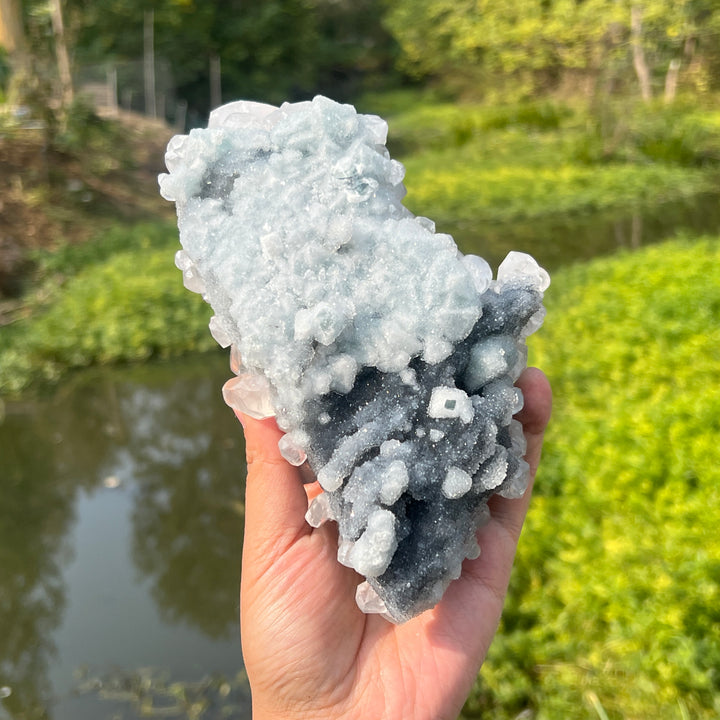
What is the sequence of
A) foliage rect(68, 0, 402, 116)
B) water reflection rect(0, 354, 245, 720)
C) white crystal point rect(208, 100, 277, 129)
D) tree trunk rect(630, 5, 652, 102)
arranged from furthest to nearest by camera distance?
foliage rect(68, 0, 402, 116), tree trunk rect(630, 5, 652, 102), water reflection rect(0, 354, 245, 720), white crystal point rect(208, 100, 277, 129)

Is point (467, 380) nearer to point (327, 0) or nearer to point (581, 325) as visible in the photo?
point (581, 325)

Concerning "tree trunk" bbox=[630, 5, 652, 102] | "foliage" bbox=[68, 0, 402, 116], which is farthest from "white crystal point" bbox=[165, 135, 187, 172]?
"tree trunk" bbox=[630, 5, 652, 102]

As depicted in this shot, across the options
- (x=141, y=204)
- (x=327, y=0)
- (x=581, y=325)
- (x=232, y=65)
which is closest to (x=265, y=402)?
(x=581, y=325)

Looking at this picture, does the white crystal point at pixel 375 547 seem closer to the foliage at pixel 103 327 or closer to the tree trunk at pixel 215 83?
the foliage at pixel 103 327

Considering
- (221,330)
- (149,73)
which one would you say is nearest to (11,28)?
(149,73)

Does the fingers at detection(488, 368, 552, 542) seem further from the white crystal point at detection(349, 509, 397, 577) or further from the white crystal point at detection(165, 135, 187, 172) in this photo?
the white crystal point at detection(165, 135, 187, 172)

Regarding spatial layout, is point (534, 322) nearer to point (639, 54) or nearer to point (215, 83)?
point (639, 54)

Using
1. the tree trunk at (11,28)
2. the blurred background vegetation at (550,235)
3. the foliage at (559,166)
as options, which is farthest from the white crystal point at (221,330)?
the tree trunk at (11,28)
